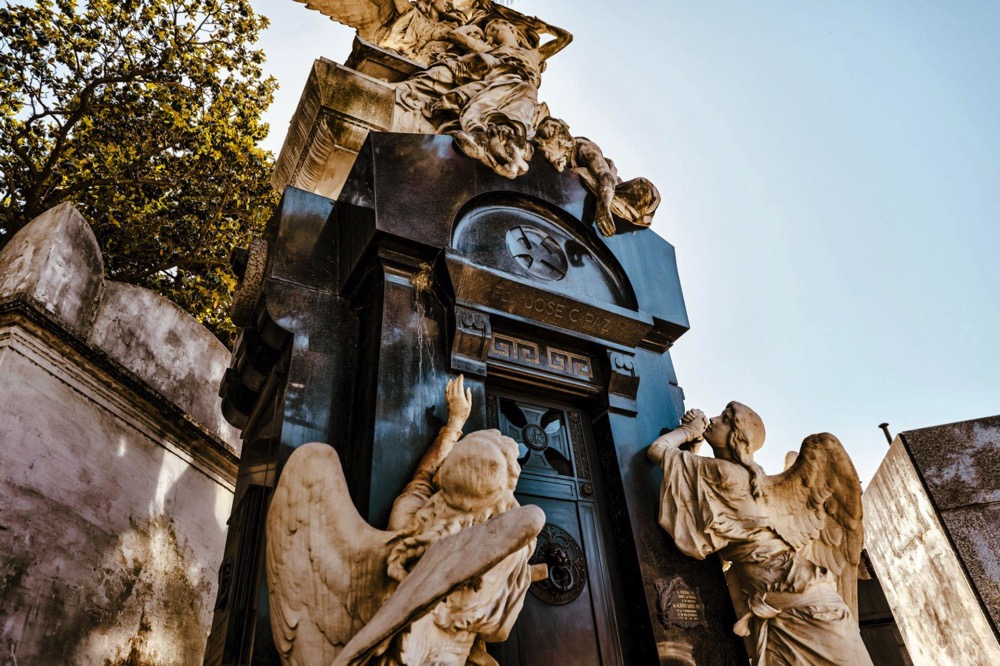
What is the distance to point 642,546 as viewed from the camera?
4.05 m

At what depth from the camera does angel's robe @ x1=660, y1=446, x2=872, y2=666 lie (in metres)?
3.53

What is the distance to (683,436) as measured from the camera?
456 centimetres

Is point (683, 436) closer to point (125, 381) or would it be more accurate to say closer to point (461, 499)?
point (461, 499)

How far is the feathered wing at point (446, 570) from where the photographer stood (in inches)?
88.0

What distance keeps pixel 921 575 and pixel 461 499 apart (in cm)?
385

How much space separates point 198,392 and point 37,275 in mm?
2088

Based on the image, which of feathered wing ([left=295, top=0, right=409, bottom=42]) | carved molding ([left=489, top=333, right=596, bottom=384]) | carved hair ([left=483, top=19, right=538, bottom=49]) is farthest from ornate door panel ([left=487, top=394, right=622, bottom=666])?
feathered wing ([left=295, top=0, right=409, bottom=42])

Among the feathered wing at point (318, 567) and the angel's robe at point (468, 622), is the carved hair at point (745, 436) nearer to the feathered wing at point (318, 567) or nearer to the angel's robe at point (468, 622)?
the angel's robe at point (468, 622)

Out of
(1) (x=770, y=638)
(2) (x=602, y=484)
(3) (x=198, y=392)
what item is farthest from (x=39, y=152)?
(1) (x=770, y=638)

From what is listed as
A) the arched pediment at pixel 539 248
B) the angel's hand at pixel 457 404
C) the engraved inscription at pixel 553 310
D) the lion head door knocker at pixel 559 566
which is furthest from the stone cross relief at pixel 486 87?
the lion head door knocker at pixel 559 566

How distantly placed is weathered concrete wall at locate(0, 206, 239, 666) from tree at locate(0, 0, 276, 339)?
395 cm

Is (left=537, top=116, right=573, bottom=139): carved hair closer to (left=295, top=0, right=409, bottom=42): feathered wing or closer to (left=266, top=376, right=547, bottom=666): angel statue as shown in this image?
(left=295, top=0, right=409, bottom=42): feathered wing

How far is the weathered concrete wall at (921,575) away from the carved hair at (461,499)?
3.30 m

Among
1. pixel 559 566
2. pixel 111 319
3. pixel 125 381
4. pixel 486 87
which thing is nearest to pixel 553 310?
pixel 559 566
